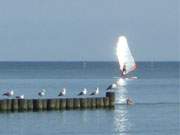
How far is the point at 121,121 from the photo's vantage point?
237 ft

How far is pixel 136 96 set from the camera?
333 ft

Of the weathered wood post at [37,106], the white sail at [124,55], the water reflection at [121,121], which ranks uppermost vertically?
the white sail at [124,55]

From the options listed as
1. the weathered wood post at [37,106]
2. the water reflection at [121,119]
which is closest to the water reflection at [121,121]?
the water reflection at [121,119]

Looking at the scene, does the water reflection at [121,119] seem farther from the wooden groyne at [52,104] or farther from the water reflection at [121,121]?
the wooden groyne at [52,104]

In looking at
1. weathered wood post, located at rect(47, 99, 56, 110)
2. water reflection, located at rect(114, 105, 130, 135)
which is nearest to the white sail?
water reflection, located at rect(114, 105, 130, 135)

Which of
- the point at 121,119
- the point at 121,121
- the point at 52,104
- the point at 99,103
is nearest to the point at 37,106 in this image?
the point at 52,104

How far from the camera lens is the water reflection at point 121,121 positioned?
65.9 meters

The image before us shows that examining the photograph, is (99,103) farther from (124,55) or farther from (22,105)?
(124,55)

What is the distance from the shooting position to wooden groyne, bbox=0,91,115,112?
74.8 meters

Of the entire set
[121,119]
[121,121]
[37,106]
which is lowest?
[121,121]

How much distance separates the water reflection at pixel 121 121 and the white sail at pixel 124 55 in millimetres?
31688

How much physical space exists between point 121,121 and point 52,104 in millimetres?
6114

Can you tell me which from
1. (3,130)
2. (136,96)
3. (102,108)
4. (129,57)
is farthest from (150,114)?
(129,57)

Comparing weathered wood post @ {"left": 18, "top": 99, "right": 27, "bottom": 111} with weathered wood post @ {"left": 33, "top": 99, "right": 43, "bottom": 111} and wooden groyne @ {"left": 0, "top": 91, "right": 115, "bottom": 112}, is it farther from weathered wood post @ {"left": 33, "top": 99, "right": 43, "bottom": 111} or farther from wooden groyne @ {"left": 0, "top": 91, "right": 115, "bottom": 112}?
weathered wood post @ {"left": 33, "top": 99, "right": 43, "bottom": 111}
